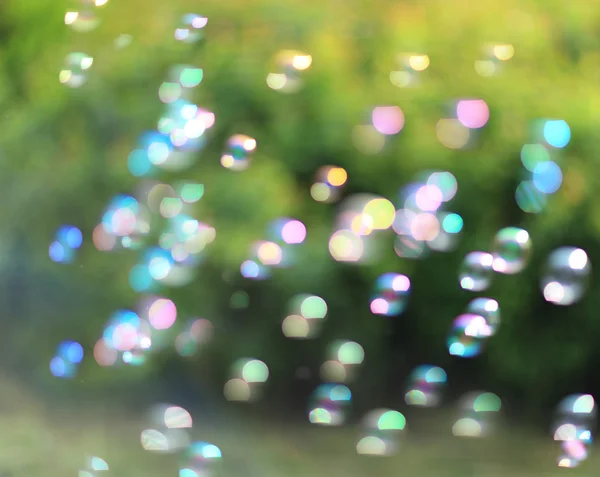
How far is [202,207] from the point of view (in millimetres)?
1441

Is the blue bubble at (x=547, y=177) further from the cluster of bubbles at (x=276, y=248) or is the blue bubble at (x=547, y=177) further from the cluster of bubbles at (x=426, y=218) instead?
the cluster of bubbles at (x=276, y=248)

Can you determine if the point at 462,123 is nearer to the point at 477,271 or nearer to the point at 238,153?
the point at 477,271

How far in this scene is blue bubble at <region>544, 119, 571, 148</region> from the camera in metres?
1.38

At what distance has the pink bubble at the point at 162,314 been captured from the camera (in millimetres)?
1484

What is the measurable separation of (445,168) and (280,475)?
2.69ft

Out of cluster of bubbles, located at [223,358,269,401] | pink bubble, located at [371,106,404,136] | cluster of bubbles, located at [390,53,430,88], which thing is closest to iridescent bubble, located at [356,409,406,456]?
cluster of bubbles, located at [223,358,269,401]

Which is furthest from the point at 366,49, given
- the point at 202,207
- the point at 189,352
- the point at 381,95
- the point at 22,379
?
the point at 22,379

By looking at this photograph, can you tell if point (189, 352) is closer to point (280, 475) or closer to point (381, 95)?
point (280, 475)

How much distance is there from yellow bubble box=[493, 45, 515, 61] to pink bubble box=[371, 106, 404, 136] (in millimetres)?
249

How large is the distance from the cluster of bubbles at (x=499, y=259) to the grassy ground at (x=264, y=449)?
0.40 metres

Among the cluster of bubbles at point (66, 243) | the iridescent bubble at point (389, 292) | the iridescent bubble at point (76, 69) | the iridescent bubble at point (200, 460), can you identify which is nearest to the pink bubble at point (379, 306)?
the iridescent bubble at point (389, 292)

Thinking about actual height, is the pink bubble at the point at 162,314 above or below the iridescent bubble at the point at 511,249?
below

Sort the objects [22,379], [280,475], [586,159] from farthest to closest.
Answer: [22,379] < [280,475] < [586,159]

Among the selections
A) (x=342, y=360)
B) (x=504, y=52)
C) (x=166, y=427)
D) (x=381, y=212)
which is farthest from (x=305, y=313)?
(x=504, y=52)
